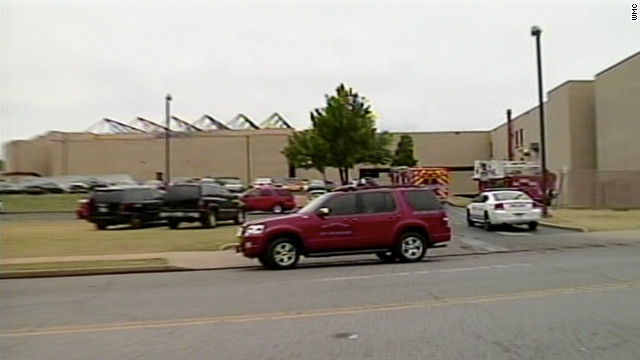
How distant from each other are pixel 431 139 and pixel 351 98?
160 feet

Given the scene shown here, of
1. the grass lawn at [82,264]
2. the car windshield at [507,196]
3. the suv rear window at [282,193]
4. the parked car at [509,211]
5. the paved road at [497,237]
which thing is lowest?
the grass lawn at [82,264]

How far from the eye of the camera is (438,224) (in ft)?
60.5

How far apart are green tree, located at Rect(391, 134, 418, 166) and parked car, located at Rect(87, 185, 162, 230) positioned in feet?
168

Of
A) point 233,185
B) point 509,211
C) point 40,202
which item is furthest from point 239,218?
point 40,202

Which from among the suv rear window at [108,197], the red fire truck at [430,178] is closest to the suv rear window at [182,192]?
the suv rear window at [108,197]

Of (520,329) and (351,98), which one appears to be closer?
(520,329)

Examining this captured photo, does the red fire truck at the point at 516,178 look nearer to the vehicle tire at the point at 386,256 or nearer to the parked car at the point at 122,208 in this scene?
the parked car at the point at 122,208

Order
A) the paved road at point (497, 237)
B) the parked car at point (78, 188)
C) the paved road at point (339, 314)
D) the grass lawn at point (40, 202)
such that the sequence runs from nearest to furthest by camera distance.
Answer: the paved road at point (339, 314) < the paved road at point (497, 237) < the grass lawn at point (40, 202) < the parked car at point (78, 188)

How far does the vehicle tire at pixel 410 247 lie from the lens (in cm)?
1809

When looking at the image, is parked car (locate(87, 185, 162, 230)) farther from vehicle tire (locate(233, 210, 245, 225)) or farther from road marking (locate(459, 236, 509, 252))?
road marking (locate(459, 236, 509, 252))

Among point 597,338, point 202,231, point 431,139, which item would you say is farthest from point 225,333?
point 431,139

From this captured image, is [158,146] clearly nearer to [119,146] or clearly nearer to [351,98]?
[119,146]

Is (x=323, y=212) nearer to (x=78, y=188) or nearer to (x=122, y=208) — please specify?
(x=122, y=208)

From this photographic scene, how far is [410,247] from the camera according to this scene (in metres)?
18.2
